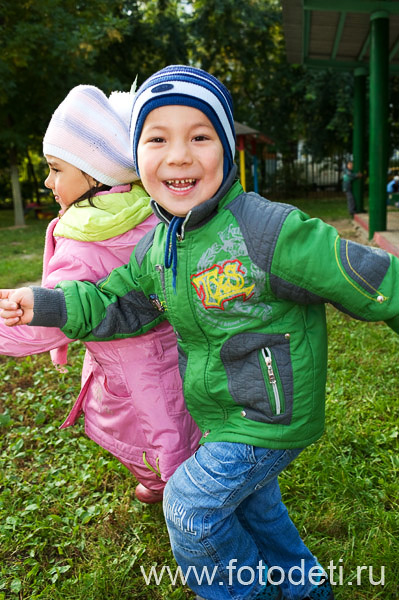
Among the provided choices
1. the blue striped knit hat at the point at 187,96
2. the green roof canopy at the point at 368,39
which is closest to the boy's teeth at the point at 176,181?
the blue striped knit hat at the point at 187,96

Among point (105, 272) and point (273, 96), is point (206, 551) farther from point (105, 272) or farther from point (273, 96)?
point (273, 96)

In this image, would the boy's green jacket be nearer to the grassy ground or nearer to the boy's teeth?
the boy's teeth

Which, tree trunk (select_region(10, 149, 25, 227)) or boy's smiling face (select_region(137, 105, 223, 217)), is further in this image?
tree trunk (select_region(10, 149, 25, 227))

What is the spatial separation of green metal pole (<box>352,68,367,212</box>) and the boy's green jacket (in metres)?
10.9

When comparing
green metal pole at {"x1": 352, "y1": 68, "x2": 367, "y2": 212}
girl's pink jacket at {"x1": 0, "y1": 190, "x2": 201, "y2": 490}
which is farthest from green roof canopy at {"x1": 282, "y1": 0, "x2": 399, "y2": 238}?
girl's pink jacket at {"x1": 0, "y1": 190, "x2": 201, "y2": 490}

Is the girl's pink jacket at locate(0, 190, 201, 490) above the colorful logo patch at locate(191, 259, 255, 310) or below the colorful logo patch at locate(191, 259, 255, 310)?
below

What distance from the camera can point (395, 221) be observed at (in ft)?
30.3

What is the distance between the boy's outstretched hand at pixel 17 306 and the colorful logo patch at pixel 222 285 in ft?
1.67

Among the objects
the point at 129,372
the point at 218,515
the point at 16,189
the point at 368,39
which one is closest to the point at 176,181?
the point at 129,372

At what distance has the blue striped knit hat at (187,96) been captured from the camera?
1453 mm

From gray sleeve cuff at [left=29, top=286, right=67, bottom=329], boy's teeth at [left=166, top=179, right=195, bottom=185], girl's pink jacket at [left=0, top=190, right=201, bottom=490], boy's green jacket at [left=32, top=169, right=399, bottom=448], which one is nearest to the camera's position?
boy's green jacket at [left=32, top=169, right=399, bottom=448]

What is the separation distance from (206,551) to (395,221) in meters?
8.58

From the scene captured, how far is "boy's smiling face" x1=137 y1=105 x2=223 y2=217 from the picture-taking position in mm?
1474

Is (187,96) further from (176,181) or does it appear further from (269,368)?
(269,368)
